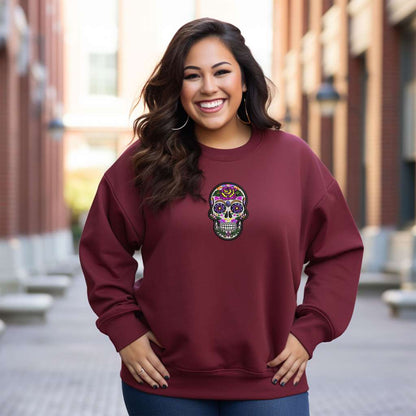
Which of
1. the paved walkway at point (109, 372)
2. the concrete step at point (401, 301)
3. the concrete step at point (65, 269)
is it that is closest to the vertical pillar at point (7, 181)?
the paved walkway at point (109, 372)

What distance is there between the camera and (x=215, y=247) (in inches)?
110

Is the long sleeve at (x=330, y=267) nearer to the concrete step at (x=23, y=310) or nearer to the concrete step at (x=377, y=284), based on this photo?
the concrete step at (x=23, y=310)

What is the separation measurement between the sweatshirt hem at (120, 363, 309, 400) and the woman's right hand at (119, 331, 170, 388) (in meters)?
0.03

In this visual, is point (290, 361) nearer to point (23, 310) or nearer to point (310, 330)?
point (310, 330)

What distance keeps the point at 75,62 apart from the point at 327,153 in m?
27.5

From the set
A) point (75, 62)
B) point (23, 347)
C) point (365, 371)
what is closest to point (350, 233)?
point (365, 371)

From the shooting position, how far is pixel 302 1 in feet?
101

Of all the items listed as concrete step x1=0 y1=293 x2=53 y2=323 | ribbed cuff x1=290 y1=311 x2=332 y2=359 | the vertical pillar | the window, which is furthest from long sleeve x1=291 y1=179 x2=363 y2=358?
the window

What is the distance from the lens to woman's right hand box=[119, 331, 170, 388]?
2846mm

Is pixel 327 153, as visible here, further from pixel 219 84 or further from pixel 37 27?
pixel 219 84

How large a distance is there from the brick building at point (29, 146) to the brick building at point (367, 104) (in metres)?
6.15

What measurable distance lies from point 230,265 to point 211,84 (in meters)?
0.55

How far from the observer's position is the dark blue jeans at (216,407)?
9.20 feet

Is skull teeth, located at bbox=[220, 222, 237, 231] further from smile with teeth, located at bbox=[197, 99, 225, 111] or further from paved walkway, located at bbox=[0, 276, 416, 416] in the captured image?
paved walkway, located at bbox=[0, 276, 416, 416]
